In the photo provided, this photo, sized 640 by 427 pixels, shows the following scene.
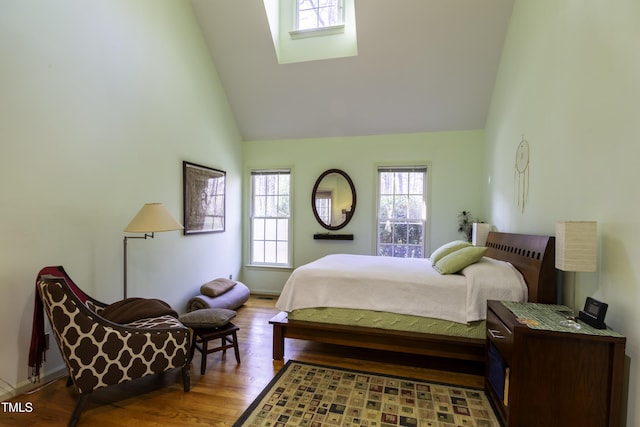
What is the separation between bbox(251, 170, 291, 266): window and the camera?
206 inches

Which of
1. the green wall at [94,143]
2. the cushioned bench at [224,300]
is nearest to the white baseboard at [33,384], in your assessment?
the green wall at [94,143]

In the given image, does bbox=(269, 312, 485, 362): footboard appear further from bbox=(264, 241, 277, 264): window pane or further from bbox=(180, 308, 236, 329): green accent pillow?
bbox=(264, 241, 277, 264): window pane

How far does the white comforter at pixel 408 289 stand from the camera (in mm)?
2418

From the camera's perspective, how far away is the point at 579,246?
1.78 meters

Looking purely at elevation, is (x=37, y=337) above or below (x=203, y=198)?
below

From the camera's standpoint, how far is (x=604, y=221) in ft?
5.95

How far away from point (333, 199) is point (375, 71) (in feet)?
6.36

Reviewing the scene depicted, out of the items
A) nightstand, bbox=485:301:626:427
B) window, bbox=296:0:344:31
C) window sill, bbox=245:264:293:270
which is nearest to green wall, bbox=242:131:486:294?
window sill, bbox=245:264:293:270

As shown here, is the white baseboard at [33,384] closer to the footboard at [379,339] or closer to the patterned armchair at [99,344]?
the patterned armchair at [99,344]

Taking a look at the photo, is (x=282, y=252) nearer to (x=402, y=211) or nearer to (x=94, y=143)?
(x=402, y=211)

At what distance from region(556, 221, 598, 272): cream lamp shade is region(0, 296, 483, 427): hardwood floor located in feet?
4.04

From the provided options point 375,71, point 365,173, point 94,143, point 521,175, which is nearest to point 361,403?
point 521,175

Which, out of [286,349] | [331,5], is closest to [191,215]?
[286,349]

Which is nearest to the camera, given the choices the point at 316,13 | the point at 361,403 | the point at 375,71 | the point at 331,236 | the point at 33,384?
the point at 361,403
